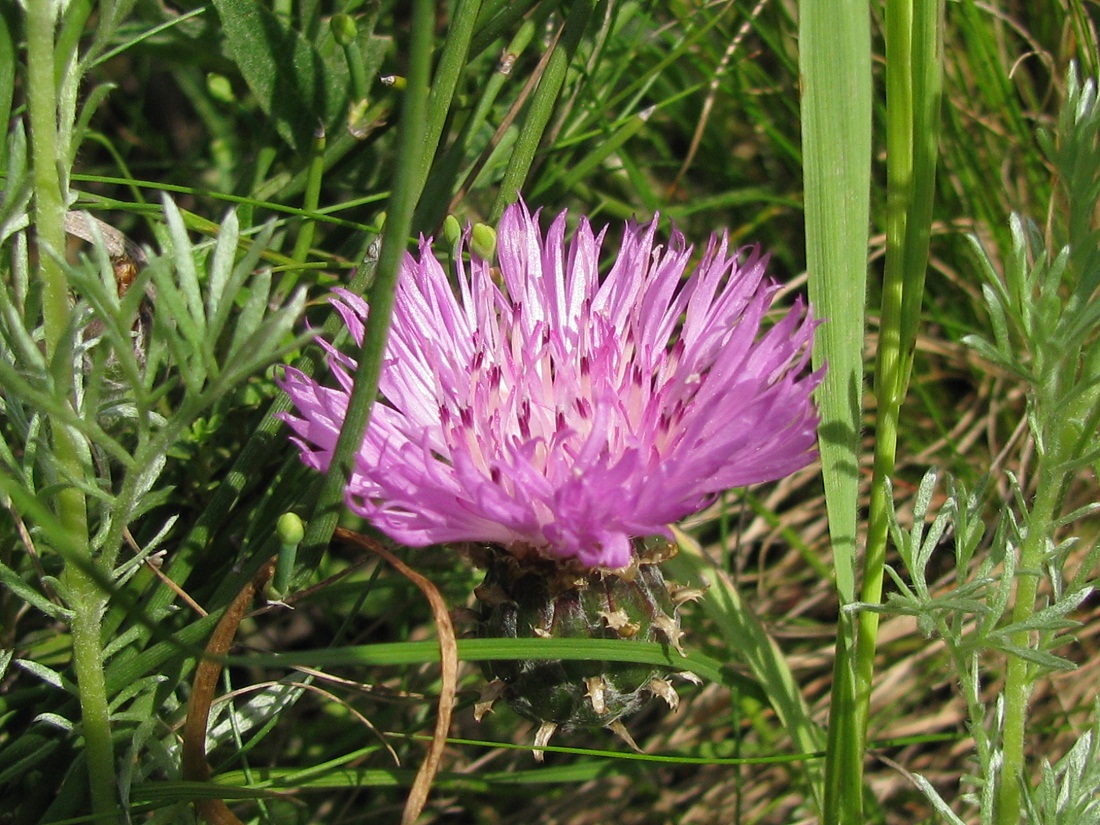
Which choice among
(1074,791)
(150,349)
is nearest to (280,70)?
(150,349)

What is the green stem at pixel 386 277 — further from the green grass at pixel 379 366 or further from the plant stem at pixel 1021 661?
the plant stem at pixel 1021 661

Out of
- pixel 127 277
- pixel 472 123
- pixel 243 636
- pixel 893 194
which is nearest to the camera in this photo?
pixel 893 194

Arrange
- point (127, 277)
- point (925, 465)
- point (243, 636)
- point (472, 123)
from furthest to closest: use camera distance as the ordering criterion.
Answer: point (925, 465)
point (243, 636)
point (472, 123)
point (127, 277)

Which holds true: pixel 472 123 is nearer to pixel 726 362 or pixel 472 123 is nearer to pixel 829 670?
pixel 726 362

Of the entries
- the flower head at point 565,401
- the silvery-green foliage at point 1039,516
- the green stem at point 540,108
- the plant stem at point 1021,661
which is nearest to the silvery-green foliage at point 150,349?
the flower head at point 565,401

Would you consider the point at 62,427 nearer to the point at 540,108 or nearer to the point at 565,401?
the point at 565,401

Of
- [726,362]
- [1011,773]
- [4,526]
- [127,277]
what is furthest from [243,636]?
[1011,773]

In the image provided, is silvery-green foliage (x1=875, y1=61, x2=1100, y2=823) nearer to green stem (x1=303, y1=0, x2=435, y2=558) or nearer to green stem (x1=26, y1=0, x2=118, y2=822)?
green stem (x1=303, y1=0, x2=435, y2=558)

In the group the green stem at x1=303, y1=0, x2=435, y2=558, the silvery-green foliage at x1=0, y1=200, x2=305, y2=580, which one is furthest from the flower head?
the silvery-green foliage at x1=0, y1=200, x2=305, y2=580
